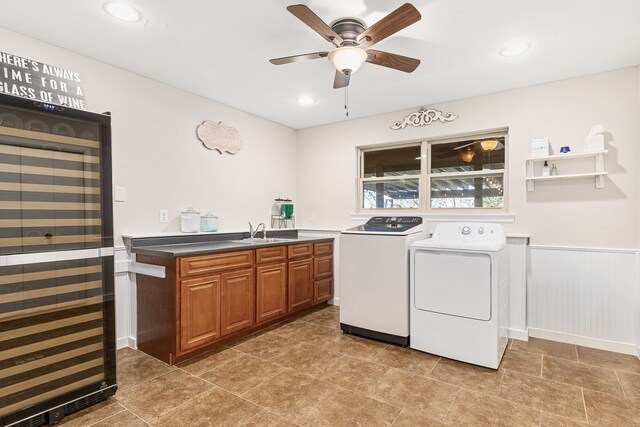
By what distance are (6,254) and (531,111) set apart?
164 inches

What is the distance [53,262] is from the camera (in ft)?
5.85

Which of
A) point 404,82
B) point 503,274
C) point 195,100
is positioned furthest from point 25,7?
point 503,274

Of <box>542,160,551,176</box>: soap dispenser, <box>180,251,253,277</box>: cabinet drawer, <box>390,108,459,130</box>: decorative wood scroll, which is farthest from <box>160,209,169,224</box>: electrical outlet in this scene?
<box>542,160,551,176</box>: soap dispenser

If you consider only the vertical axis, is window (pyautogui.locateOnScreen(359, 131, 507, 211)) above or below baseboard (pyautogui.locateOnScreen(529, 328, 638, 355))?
above

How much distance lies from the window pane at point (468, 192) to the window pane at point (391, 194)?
0.24 m

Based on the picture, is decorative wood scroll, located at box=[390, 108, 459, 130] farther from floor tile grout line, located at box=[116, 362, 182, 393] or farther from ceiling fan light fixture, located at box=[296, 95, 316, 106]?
floor tile grout line, located at box=[116, 362, 182, 393]

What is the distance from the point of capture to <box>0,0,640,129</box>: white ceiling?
6.47 ft

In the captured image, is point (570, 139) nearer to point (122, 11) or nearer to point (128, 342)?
point (122, 11)

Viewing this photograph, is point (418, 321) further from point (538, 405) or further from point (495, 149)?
point (495, 149)

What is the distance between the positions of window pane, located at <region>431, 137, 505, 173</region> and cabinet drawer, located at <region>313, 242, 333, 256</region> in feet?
5.20

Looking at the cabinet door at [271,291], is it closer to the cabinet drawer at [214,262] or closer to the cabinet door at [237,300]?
the cabinet door at [237,300]

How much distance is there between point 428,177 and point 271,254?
207cm

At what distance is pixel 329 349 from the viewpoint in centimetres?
284

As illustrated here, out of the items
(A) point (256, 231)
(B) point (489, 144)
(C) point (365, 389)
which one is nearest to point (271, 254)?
(A) point (256, 231)
